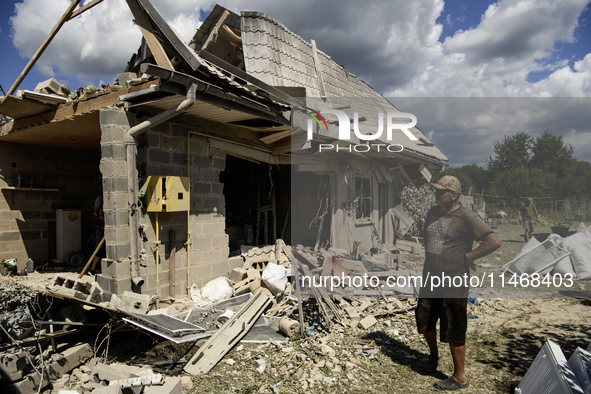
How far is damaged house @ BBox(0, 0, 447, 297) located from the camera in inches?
206

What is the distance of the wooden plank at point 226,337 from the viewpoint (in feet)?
14.2

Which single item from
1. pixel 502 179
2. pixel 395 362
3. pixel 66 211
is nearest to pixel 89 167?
pixel 66 211

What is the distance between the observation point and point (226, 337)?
479 centimetres

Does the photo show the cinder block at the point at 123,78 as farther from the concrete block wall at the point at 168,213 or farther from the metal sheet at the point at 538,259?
the metal sheet at the point at 538,259

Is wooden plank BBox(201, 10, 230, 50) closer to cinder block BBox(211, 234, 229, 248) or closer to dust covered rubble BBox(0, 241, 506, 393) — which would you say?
cinder block BBox(211, 234, 229, 248)

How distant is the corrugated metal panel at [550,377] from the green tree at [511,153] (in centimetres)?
283

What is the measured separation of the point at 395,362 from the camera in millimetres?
4516

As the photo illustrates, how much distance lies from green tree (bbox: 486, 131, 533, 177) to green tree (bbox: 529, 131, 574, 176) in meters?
0.10

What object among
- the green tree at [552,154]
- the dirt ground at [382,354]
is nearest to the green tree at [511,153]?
the green tree at [552,154]

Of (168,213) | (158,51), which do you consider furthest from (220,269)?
(158,51)

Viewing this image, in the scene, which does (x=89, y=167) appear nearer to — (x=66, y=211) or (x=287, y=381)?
(x=66, y=211)

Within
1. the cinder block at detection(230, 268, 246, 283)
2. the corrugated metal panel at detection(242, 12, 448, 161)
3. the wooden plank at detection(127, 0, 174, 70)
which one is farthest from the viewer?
the corrugated metal panel at detection(242, 12, 448, 161)

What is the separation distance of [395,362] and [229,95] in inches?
166

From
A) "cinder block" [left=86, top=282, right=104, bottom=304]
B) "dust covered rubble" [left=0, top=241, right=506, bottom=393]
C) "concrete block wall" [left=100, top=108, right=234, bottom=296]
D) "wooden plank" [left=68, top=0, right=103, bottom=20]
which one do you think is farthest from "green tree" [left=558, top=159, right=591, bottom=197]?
"wooden plank" [left=68, top=0, right=103, bottom=20]
